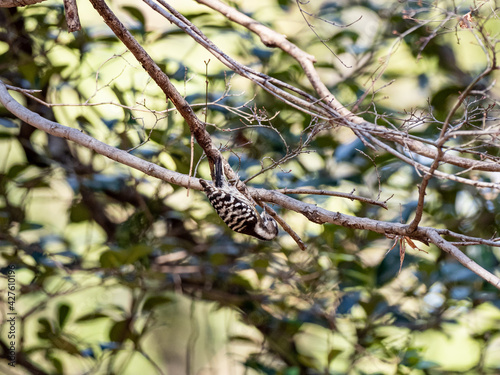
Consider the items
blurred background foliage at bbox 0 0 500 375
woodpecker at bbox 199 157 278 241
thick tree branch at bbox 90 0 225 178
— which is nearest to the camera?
thick tree branch at bbox 90 0 225 178

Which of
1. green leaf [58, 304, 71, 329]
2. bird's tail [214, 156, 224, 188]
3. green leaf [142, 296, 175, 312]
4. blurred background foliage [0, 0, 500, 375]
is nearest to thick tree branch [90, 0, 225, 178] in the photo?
bird's tail [214, 156, 224, 188]

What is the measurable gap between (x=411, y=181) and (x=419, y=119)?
130 centimetres

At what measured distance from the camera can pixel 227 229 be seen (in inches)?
94.4

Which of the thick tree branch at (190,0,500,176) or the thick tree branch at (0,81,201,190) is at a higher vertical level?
the thick tree branch at (190,0,500,176)

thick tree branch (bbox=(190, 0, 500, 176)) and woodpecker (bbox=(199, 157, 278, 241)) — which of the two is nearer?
thick tree branch (bbox=(190, 0, 500, 176))

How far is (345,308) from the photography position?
2.47 metres

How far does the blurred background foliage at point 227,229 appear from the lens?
7.61ft

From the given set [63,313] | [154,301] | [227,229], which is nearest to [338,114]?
[227,229]

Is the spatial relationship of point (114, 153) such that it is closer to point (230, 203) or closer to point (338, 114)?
point (230, 203)

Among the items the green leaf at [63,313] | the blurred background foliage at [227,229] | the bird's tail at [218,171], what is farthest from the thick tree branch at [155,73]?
the green leaf at [63,313]

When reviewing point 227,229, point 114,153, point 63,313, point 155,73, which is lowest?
point 63,313

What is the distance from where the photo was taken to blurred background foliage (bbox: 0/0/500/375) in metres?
2.32

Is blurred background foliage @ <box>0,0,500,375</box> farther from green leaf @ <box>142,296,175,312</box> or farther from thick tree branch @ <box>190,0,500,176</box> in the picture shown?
thick tree branch @ <box>190,0,500,176</box>

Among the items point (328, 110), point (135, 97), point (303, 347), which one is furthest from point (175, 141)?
point (303, 347)
